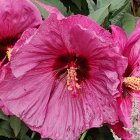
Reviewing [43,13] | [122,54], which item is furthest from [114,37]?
[43,13]

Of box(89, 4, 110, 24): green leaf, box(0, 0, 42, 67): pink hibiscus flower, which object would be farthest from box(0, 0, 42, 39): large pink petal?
box(89, 4, 110, 24): green leaf

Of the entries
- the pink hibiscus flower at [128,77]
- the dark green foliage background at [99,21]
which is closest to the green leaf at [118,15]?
the dark green foliage background at [99,21]

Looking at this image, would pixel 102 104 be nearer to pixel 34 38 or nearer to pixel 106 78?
pixel 106 78

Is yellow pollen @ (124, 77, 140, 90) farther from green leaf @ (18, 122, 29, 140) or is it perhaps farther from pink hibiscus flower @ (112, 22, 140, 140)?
green leaf @ (18, 122, 29, 140)

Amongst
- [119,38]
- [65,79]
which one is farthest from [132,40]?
[65,79]

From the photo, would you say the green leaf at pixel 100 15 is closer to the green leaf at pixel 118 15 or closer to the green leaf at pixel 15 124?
the green leaf at pixel 118 15

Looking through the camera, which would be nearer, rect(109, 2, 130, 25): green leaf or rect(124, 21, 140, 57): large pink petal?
rect(124, 21, 140, 57): large pink petal
